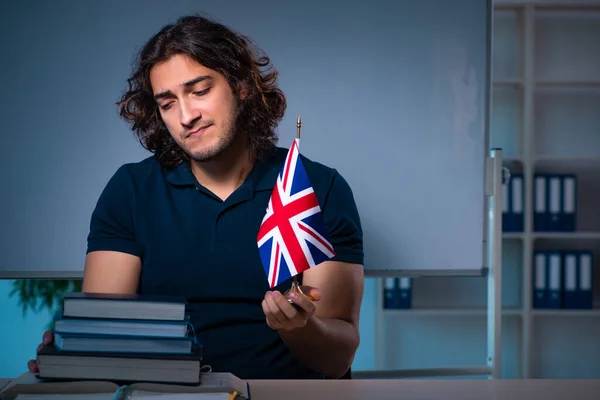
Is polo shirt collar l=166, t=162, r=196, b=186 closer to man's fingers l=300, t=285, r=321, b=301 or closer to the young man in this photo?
the young man

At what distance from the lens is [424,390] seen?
1117 mm

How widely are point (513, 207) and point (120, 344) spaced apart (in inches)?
130

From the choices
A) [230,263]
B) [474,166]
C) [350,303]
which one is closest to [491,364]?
[474,166]

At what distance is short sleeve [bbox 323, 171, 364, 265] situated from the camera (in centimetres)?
174

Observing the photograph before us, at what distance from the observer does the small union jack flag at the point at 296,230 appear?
→ 138 centimetres

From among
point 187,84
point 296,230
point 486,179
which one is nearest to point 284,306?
point 296,230

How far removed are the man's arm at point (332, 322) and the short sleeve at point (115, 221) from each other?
431mm

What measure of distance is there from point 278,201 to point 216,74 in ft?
1.98

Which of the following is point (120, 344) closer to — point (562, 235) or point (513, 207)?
point (513, 207)

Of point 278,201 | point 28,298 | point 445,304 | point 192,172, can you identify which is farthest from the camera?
point 445,304

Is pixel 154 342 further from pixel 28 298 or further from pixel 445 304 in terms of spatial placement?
pixel 445 304

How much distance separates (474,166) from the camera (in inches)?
101

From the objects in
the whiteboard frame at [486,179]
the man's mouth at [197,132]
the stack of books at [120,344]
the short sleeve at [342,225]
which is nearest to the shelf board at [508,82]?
the whiteboard frame at [486,179]

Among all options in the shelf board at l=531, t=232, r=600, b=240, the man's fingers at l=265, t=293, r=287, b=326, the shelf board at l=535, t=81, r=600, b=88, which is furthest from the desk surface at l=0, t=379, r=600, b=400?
the shelf board at l=535, t=81, r=600, b=88
